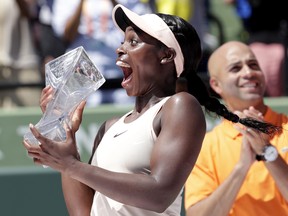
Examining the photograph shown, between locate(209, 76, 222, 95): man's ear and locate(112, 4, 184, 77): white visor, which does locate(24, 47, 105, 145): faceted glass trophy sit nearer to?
locate(112, 4, 184, 77): white visor

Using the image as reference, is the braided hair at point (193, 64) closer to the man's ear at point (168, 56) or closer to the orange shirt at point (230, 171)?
the man's ear at point (168, 56)

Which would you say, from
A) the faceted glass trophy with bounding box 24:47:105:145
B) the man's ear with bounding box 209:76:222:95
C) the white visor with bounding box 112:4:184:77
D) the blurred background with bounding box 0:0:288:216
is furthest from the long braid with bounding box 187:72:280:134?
the blurred background with bounding box 0:0:288:216

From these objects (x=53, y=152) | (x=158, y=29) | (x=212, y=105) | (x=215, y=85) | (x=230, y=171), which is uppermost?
(x=158, y=29)

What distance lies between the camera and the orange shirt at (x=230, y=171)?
3928 millimetres

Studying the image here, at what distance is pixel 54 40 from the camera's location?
21.6 ft

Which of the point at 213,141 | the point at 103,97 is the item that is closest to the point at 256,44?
the point at 103,97

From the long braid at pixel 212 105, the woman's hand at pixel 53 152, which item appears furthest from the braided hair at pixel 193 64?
the woman's hand at pixel 53 152

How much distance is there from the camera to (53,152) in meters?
2.53

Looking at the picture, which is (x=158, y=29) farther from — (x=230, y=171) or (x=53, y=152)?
(x=230, y=171)

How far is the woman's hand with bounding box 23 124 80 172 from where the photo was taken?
98.8 inches

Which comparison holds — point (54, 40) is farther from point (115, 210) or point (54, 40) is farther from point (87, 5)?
point (115, 210)

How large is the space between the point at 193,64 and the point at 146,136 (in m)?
0.34

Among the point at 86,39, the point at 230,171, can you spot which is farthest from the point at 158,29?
the point at 86,39

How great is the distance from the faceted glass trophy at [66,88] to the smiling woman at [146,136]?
46 mm
